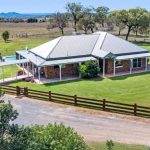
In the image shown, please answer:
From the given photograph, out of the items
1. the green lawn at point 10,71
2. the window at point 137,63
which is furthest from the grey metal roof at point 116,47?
the green lawn at point 10,71

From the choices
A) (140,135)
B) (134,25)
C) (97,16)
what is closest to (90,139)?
(140,135)

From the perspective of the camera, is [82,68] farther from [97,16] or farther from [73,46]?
[97,16]

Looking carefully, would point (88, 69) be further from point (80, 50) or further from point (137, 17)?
point (137, 17)

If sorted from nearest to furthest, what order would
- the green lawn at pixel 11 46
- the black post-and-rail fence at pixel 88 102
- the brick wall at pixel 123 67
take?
the black post-and-rail fence at pixel 88 102 < the brick wall at pixel 123 67 < the green lawn at pixel 11 46

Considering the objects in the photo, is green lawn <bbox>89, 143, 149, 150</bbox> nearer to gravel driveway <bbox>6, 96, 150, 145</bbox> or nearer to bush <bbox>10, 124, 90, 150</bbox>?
gravel driveway <bbox>6, 96, 150, 145</bbox>

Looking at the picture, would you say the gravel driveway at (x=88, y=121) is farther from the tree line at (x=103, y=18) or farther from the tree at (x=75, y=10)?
the tree at (x=75, y=10)

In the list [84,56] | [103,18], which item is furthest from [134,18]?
[84,56]
